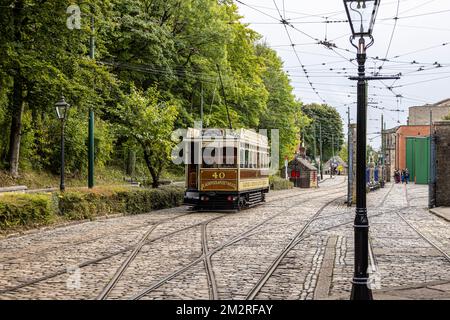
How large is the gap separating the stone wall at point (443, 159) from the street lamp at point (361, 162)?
64.1 feet

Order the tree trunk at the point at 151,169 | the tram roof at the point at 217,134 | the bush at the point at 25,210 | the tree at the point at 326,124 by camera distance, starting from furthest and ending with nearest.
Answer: the tree at the point at 326,124, the tree trunk at the point at 151,169, the tram roof at the point at 217,134, the bush at the point at 25,210

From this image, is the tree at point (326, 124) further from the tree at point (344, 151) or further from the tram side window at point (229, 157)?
the tram side window at point (229, 157)

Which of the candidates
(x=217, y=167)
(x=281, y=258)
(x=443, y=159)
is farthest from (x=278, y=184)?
(x=281, y=258)

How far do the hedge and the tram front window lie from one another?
277 cm

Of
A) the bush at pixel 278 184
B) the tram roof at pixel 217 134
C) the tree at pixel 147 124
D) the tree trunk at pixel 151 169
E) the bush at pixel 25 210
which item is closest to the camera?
the bush at pixel 25 210

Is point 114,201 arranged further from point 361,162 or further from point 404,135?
point 404,135

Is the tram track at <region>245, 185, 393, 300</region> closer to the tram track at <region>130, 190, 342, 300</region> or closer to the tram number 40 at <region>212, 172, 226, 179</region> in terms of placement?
the tram track at <region>130, 190, 342, 300</region>

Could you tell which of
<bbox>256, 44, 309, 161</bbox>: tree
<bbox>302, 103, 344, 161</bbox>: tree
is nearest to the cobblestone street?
<bbox>256, 44, 309, 161</bbox>: tree

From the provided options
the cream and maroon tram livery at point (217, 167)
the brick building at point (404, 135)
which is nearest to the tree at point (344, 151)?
the brick building at point (404, 135)

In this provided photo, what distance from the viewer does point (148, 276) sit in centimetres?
966

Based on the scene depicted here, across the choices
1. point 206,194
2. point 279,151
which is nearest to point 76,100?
point 206,194

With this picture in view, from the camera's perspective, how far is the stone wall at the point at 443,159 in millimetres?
25703

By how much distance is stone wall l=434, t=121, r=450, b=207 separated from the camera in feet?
84.3
